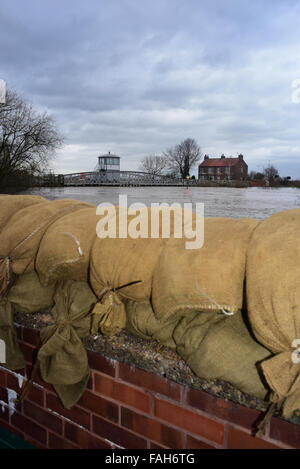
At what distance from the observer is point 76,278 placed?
131cm

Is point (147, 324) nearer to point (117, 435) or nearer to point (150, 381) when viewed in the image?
point (150, 381)

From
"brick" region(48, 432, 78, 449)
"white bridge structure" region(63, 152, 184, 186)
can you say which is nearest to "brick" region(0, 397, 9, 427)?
"brick" region(48, 432, 78, 449)

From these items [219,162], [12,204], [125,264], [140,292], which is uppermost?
[219,162]

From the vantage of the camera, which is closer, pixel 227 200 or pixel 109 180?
pixel 227 200

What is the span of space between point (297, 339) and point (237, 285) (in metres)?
0.22

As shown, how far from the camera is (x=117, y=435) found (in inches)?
46.8

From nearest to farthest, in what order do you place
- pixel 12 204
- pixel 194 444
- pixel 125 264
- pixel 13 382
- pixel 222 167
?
pixel 194 444, pixel 125 264, pixel 13 382, pixel 12 204, pixel 222 167

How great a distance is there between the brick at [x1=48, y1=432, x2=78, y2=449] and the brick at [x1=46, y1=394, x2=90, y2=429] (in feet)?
0.40

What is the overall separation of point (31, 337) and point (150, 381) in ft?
1.91

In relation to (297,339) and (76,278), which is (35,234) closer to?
(76,278)

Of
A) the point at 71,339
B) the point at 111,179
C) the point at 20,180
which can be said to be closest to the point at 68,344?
the point at 71,339

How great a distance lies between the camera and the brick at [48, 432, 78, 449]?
133 centimetres
